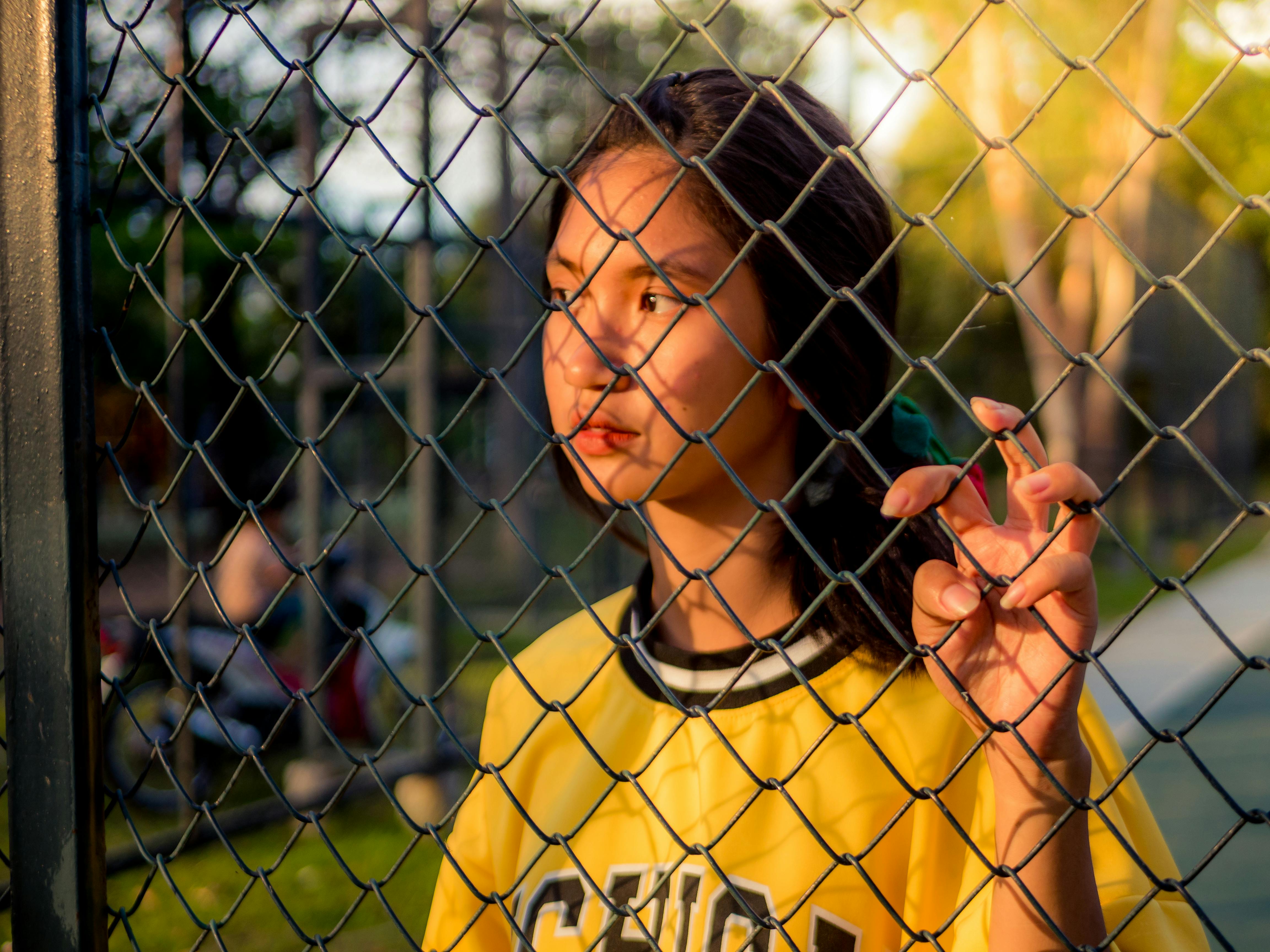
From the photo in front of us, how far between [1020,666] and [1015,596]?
0.11 metres

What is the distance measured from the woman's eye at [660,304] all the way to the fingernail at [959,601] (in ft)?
1.29

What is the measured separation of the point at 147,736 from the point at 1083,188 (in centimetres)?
1259

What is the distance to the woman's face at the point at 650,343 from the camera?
Answer: 111 centimetres

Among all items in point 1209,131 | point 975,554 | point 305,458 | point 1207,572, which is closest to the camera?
point 975,554

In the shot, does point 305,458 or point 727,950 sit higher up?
point 727,950

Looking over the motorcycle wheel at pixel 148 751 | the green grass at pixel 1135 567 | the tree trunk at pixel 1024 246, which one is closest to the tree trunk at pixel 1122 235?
the tree trunk at pixel 1024 246

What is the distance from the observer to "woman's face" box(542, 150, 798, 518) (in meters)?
1.11

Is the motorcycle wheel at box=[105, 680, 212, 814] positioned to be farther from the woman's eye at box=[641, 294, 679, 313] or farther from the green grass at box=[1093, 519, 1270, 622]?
the green grass at box=[1093, 519, 1270, 622]

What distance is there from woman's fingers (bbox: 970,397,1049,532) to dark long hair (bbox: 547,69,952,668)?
235 millimetres

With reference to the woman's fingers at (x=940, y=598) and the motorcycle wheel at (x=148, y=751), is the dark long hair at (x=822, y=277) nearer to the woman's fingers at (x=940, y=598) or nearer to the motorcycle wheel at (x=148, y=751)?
the woman's fingers at (x=940, y=598)

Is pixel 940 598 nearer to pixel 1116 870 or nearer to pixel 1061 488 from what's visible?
pixel 1061 488

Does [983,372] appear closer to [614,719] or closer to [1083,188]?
[1083,188]

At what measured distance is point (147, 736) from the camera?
1.35m

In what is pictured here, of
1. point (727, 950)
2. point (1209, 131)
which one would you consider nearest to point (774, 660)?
point (727, 950)
